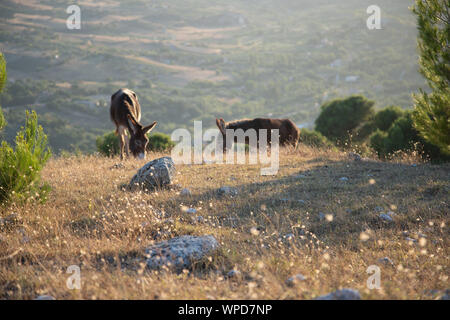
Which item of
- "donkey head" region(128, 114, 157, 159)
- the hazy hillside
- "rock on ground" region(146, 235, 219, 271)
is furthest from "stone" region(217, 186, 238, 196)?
the hazy hillside

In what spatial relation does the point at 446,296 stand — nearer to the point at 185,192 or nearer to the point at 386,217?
the point at 386,217

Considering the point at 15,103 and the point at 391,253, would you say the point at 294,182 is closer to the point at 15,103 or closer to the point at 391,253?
the point at 391,253

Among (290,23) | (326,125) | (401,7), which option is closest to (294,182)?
(326,125)

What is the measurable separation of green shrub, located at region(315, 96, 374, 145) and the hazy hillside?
2861cm

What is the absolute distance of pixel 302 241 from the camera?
4.63 m

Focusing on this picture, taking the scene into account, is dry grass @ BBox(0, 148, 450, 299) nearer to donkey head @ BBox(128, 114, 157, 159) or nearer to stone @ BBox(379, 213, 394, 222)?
stone @ BBox(379, 213, 394, 222)

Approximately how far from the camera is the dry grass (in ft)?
10.6

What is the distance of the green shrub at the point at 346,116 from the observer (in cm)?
2114

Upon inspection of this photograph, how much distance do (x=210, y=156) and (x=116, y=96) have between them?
398 cm

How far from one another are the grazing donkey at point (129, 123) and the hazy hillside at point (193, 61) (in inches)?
1171

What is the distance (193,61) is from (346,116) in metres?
92.8

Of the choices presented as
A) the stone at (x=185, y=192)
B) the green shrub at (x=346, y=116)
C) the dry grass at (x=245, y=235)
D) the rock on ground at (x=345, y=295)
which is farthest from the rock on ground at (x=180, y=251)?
the green shrub at (x=346, y=116)

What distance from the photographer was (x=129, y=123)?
9.91 meters
